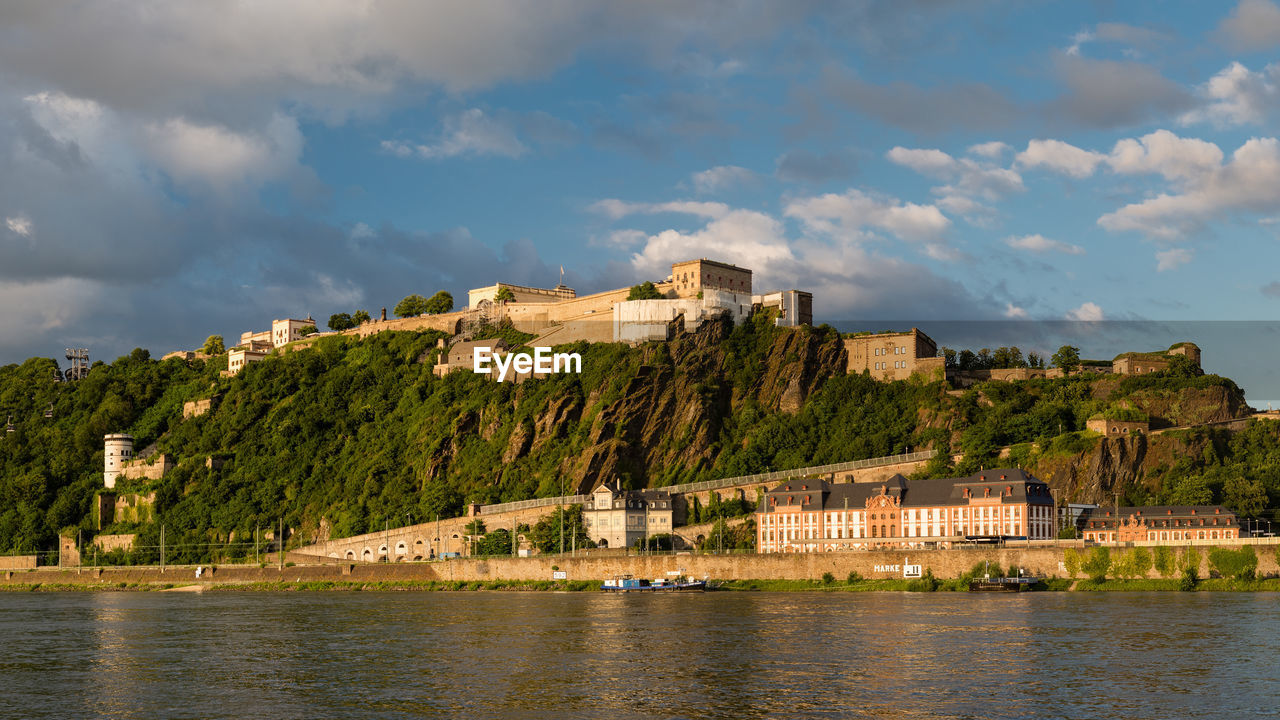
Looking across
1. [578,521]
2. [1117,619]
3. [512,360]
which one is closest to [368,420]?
[512,360]

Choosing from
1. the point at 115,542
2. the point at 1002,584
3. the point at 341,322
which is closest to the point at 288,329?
the point at 341,322

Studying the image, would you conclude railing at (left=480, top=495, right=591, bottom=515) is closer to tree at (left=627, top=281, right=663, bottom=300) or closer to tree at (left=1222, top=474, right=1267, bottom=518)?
tree at (left=627, top=281, right=663, bottom=300)

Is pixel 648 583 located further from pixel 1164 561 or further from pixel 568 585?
pixel 1164 561

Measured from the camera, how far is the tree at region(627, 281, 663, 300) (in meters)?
132

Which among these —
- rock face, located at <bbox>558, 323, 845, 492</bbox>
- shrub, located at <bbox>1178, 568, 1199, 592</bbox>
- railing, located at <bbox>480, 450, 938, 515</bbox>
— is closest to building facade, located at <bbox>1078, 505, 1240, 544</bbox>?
shrub, located at <bbox>1178, 568, 1199, 592</bbox>

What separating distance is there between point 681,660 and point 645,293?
284ft

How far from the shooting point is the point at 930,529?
92375 millimetres

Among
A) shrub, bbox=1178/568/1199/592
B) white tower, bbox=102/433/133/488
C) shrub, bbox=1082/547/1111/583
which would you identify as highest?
white tower, bbox=102/433/133/488

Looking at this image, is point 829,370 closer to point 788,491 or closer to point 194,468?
point 788,491

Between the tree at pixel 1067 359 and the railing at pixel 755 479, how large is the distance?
66.0ft

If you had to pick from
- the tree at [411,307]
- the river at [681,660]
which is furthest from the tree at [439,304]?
the river at [681,660]

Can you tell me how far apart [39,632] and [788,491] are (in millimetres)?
54643

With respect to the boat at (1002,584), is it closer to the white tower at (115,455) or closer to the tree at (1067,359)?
the tree at (1067,359)

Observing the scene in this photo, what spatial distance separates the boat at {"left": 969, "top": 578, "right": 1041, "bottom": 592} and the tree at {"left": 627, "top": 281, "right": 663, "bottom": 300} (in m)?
59.9
